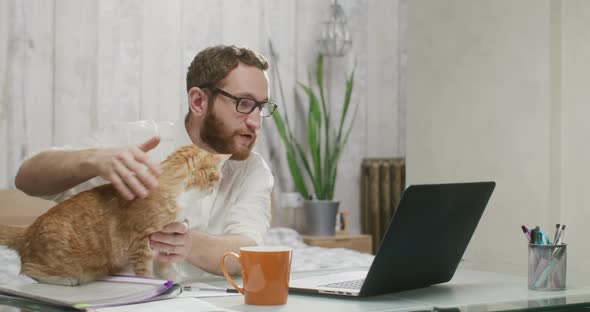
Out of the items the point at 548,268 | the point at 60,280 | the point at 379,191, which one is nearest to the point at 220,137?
the point at 60,280

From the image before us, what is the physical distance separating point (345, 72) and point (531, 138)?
2.26 metres

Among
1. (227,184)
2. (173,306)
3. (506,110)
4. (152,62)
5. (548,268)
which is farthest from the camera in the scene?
(152,62)

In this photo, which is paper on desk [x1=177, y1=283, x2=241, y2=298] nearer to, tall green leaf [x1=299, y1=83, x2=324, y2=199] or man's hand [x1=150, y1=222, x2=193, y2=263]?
man's hand [x1=150, y1=222, x2=193, y2=263]

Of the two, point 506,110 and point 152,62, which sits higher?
point 152,62

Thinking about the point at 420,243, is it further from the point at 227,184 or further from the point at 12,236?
the point at 227,184

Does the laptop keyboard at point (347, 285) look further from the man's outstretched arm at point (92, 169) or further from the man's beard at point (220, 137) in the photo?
the man's beard at point (220, 137)

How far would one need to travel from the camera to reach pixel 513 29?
8.25 ft

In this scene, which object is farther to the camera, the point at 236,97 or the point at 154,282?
the point at 236,97

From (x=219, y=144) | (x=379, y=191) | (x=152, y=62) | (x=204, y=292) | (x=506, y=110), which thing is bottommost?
(x=379, y=191)

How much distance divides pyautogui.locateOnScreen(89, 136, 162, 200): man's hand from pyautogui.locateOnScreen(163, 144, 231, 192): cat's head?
0.04 m

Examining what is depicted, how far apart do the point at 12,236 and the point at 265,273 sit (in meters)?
0.42

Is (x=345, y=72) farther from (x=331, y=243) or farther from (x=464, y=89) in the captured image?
(x=464, y=89)

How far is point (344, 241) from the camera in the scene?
420 centimetres

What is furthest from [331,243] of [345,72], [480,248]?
[480,248]
